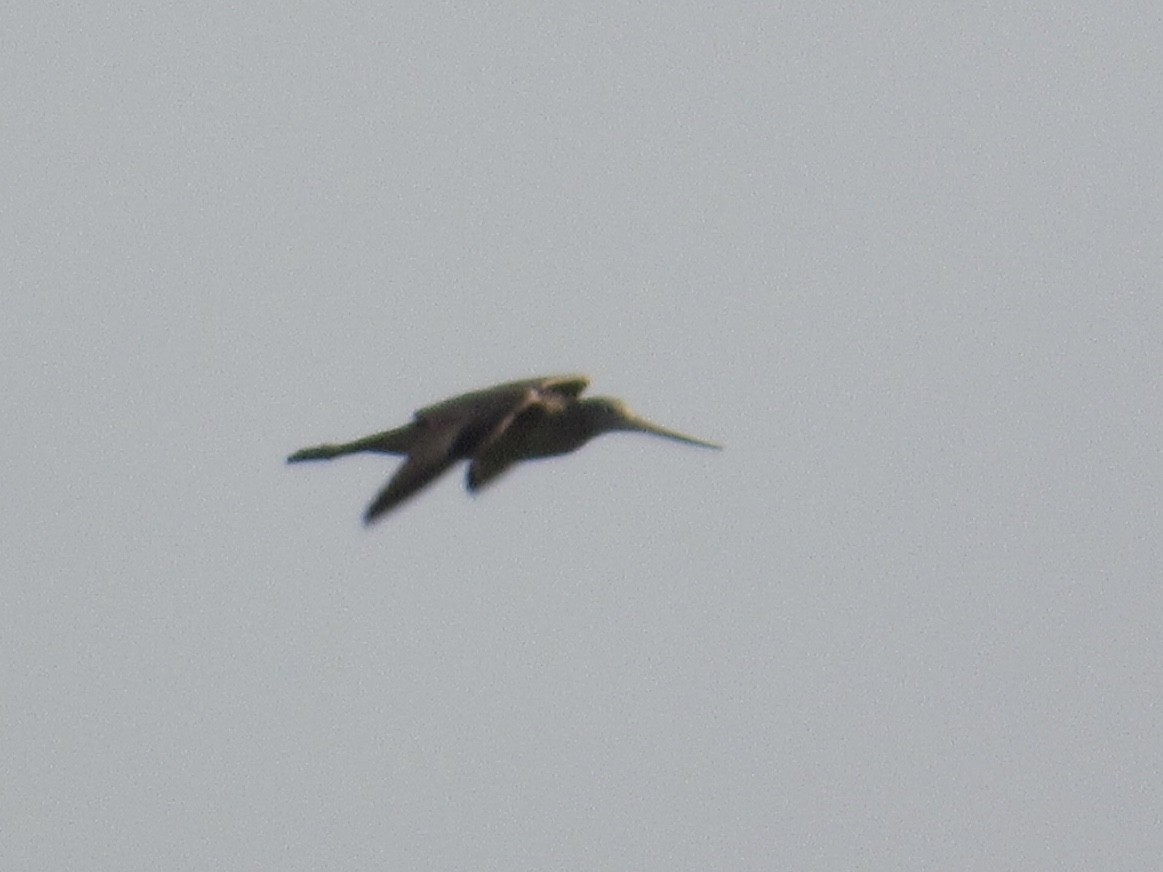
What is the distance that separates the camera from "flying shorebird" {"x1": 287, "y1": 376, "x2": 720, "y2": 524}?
11.2 metres

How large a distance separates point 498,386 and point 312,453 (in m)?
1.54

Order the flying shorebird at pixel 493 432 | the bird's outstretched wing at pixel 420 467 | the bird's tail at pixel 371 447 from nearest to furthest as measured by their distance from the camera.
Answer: the bird's outstretched wing at pixel 420 467, the flying shorebird at pixel 493 432, the bird's tail at pixel 371 447

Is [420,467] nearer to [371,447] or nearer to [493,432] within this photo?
[493,432]

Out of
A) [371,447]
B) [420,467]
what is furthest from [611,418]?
[420,467]

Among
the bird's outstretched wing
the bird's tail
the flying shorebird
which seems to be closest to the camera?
the bird's outstretched wing

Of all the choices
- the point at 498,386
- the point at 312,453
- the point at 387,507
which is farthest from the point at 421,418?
the point at 387,507

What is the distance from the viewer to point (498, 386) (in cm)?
→ 1369

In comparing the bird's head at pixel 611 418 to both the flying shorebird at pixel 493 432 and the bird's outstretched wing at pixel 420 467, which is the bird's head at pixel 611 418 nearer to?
the flying shorebird at pixel 493 432

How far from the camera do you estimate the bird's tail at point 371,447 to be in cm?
1329

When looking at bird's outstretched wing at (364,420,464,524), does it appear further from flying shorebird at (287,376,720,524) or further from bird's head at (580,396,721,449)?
bird's head at (580,396,721,449)

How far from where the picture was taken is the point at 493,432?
12.2m

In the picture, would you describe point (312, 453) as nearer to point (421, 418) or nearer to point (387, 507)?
point (421, 418)

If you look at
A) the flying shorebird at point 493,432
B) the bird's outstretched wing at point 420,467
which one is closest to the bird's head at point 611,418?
the flying shorebird at point 493,432

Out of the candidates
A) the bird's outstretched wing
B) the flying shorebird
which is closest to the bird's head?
the flying shorebird
